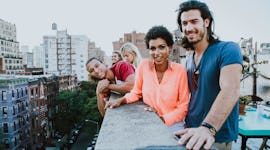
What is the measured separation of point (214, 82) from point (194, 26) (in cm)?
50

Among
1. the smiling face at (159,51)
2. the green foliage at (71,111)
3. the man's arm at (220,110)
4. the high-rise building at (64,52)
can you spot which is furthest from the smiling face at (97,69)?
the high-rise building at (64,52)

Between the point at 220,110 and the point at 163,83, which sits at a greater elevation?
the point at 163,83

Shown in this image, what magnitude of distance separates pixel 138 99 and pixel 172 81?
1.72 feet

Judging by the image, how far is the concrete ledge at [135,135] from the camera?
1.08m

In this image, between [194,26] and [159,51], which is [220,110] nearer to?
[194,26]

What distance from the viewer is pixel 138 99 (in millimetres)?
2525

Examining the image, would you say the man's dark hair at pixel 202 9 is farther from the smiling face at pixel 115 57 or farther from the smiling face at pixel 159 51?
the smiling face at pixel 115 57

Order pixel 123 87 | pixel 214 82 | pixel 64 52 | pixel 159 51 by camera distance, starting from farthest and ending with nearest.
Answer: pixel 64 52
pixel 123 87
pixel 159 51
pixel 214 82

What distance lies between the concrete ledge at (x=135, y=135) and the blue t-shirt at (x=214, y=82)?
1.49 ft

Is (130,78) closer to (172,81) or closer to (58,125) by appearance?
(172,81)

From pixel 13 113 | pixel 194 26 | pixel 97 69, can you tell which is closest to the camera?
pixel 194 26

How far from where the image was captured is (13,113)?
22516 millimetres

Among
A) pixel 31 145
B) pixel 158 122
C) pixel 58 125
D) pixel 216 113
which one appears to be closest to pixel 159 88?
pixel 158 122

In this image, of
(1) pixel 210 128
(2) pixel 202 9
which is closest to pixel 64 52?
(2) pixel 202 9
